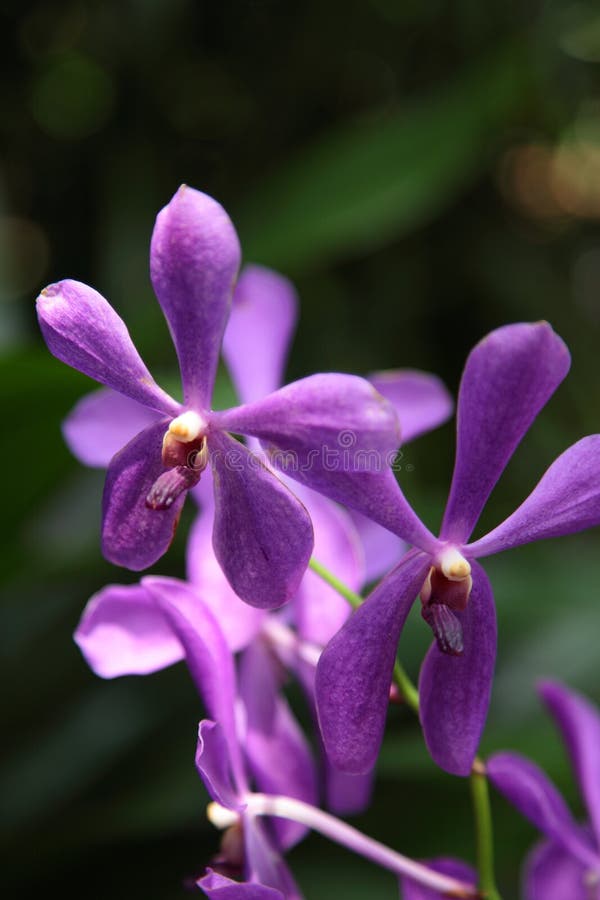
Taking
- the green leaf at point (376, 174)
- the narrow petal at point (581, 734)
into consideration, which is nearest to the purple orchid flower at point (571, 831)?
the narrow petal at point (581, 734)

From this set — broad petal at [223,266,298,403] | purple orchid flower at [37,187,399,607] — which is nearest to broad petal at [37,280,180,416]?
purple orchid flower at [37,187,399,607]

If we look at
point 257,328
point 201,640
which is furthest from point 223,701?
point 257,328

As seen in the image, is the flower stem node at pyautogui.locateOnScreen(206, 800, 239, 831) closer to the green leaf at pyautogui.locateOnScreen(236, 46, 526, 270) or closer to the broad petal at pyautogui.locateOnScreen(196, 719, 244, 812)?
the broad petal at pyautogui.locateOnScreen(196, 719, 244, 812)

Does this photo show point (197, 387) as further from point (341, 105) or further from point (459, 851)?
point (341, 105)

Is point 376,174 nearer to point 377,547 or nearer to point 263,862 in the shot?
point 377,547

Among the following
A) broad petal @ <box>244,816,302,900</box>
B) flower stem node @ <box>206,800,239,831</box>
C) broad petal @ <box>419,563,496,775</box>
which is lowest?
broad petal @ <box>244,816,302,900</box>

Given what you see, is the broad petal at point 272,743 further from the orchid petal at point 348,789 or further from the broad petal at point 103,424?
the broad petal at point 103,424

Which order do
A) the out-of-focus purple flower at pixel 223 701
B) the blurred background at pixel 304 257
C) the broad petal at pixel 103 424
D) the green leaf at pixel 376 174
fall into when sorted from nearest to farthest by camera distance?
the out-of-focus purple flower at pixel 223 701 → the broad petal at pixel 103 424 → the blurred background at pixel 304 257 → the green leaf at pixel 376 174
